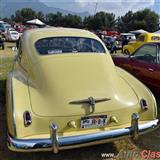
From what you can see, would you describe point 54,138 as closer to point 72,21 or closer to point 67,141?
point 67,141

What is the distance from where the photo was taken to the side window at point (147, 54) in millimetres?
6391

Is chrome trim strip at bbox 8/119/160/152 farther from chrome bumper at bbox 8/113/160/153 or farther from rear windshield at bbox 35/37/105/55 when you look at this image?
rear windshield at bbox 35/37/105/55

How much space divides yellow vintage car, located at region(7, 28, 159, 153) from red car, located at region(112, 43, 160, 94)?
1474mm

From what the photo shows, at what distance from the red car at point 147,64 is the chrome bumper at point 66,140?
237 centimetres

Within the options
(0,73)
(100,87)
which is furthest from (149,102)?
(0,73)

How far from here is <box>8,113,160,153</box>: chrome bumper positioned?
3523mm

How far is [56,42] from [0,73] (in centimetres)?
519

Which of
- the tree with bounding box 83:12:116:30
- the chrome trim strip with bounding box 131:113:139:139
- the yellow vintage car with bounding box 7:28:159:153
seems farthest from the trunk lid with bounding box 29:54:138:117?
the tree with bounding box 83:12:116:30

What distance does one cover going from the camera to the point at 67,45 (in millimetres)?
5012

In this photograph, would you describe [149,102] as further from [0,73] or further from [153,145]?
[0,73]

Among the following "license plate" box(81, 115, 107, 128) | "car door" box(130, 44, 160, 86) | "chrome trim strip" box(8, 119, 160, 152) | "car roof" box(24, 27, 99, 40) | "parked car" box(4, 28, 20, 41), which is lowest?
"parked car" box(4, 28, 20, 41)

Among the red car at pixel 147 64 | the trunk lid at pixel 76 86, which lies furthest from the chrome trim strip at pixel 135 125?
the red car at pixel 147 64

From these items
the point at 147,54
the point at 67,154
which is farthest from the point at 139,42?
the point at 67,154

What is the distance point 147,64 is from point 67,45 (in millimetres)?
2189
